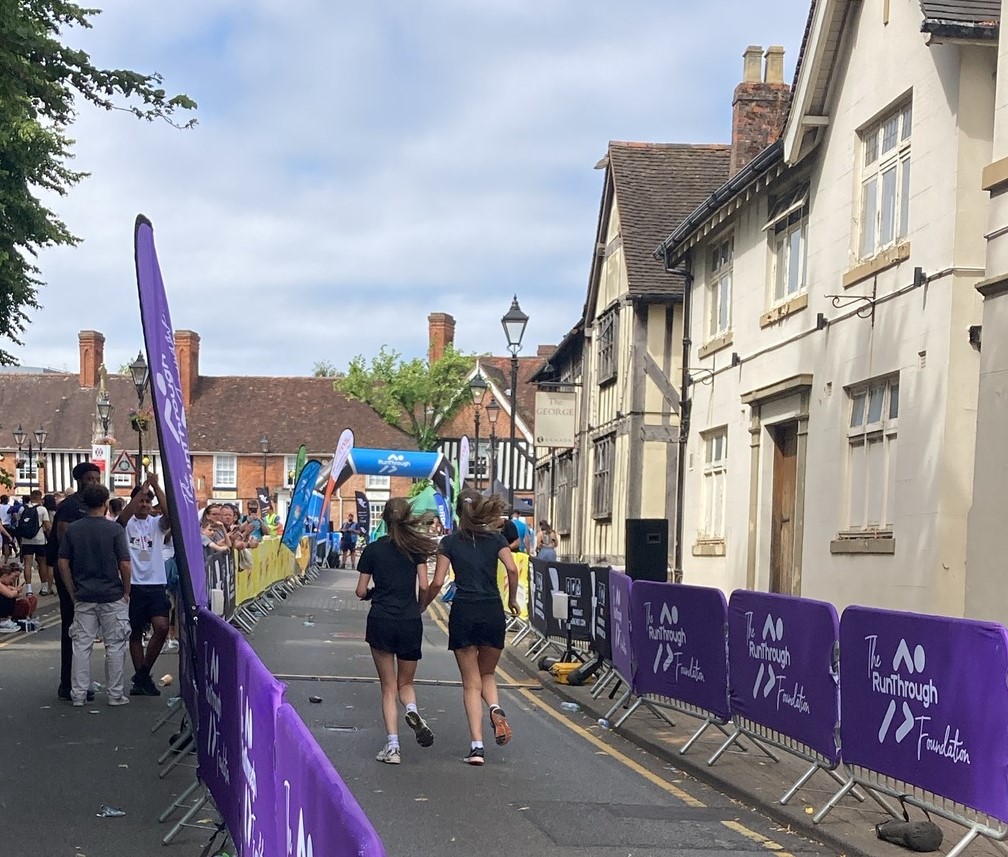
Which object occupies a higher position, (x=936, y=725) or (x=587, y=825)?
(x=936, y=725)

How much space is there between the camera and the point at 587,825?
7.76 metres

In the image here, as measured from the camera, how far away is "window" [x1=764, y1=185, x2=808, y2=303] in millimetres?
19094

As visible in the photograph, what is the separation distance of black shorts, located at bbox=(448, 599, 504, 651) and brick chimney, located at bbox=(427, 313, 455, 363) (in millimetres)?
74651

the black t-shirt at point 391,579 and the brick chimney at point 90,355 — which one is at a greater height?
the brick chimney at point 90,355

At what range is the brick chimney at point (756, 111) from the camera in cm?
2684

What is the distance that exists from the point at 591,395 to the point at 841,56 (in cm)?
1832

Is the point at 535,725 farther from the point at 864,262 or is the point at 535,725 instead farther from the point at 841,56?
the point at 841,56

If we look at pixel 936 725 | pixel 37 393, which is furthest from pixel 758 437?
pixel 37 393

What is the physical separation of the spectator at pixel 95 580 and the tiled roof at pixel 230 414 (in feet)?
225

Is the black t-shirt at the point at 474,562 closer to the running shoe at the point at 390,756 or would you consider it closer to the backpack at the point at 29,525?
the running shoe at the point at 390,756

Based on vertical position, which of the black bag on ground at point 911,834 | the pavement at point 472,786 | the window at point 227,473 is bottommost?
the pavement at point 472,786

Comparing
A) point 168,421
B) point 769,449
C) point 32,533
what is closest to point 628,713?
point 168,421

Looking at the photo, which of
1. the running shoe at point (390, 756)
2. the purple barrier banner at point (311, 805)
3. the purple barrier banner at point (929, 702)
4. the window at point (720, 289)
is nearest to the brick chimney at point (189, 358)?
the window at point (720, 289)

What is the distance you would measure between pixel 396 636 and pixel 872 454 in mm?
8443
